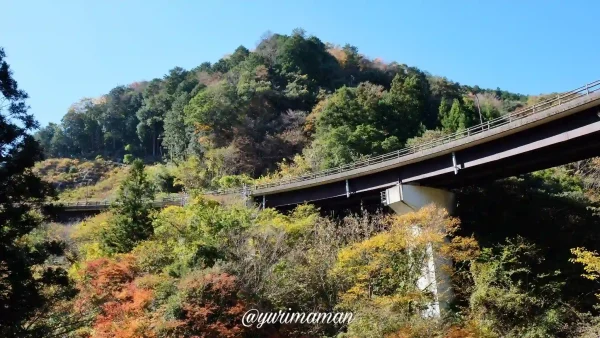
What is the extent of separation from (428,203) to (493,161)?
13.5ft

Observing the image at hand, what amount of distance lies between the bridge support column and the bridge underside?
0.46 meters

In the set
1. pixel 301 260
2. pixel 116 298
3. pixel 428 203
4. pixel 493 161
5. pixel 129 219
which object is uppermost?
pixel 493 161

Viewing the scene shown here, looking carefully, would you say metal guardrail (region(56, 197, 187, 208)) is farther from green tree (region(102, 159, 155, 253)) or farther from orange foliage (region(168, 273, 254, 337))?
orange foliage (region(168, 273, 254, 337))

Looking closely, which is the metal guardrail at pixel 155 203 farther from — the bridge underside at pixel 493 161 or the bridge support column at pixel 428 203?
the bridge support column at pixel 428 203

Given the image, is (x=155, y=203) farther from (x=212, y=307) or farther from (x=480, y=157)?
(x=480, y=157)

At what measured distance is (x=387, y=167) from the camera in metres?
22.4

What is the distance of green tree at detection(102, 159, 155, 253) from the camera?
22.3 m

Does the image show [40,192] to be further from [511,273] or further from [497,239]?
[497,239]

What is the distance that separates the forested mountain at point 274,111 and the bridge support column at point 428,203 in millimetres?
10559

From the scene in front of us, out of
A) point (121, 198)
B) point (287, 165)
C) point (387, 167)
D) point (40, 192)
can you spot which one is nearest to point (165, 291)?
point (40, 192)

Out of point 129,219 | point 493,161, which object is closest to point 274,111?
point 129,219

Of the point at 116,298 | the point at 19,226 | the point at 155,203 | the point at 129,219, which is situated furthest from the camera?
the point at 155,203

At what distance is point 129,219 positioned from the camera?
898 inches

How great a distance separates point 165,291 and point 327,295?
5293mm
